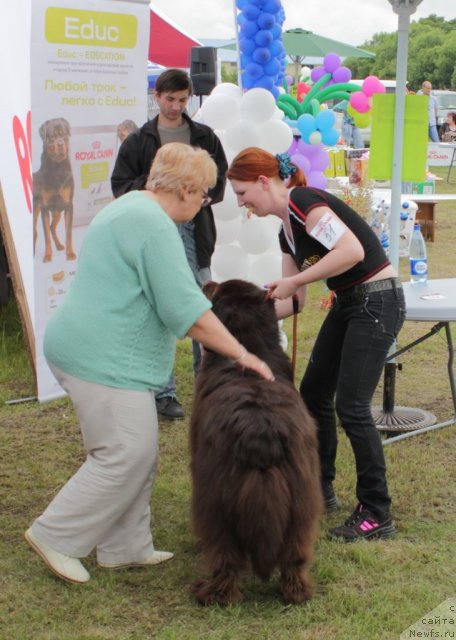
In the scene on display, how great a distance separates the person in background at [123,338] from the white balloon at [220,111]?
3187 mm

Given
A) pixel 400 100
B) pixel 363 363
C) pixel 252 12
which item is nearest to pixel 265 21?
pixel 252 12

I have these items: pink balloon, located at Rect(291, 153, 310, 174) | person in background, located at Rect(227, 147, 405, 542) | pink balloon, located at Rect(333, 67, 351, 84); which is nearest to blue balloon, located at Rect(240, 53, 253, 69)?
pink balloon, located at Rect(291, 153, 310, 174)

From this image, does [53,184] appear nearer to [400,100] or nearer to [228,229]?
[228,229]

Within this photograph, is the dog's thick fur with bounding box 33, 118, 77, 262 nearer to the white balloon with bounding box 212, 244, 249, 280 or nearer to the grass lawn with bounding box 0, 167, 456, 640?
the grass lawn with bounding box 0, 167, 456, 640

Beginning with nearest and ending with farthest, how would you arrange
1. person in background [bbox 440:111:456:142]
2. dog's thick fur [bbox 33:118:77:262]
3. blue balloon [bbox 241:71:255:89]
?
dog's thick fur [bbox 33:118:77:262], blue balloon [bbox 241:71:255:89], person in background [bbox 440:111:456:142]

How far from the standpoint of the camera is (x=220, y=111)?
19.7ft

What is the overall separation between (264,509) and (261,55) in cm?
547

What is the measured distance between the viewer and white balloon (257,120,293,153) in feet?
19.9

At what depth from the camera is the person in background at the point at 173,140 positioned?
4.69 m

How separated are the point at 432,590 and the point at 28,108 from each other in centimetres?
357

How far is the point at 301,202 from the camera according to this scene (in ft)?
10.5

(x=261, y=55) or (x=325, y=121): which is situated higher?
(x=261, y=55)

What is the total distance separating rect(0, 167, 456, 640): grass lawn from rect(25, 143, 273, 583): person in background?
20 cm

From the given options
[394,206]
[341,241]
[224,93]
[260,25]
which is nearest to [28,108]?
[224,93]
